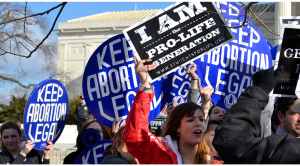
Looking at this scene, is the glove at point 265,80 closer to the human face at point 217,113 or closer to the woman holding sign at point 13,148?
the human face at point 217,113

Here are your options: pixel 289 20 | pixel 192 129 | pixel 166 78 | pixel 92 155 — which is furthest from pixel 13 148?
pixel 289 20

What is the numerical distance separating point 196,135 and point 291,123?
2.99ft

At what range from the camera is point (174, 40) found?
3.78 m

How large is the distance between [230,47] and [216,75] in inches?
13.9

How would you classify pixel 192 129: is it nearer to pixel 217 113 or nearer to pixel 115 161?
pixel 115 161

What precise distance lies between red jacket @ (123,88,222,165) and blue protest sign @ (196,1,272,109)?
159 cm

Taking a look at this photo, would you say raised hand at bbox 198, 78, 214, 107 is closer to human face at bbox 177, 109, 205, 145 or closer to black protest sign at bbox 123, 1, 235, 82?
black protest sign at bbox 123, 1, 235, 82

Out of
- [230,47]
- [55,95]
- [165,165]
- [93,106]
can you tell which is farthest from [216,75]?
[55,95]

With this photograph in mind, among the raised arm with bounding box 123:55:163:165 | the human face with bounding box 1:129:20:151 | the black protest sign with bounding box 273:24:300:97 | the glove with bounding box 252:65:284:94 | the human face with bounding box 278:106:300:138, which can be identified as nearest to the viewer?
the glove with bounding box 252:65:284:94

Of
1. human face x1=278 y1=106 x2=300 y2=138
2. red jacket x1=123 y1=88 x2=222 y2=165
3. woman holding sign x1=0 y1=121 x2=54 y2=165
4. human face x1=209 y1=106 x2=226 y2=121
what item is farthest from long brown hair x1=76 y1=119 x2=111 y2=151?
human face x1=278 y1=106 x2=300 y2=138

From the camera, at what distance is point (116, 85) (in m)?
4.16

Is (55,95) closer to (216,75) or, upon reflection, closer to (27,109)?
(27,109)

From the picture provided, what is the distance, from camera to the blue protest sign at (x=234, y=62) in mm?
4070

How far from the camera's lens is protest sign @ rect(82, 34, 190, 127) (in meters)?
4.10
